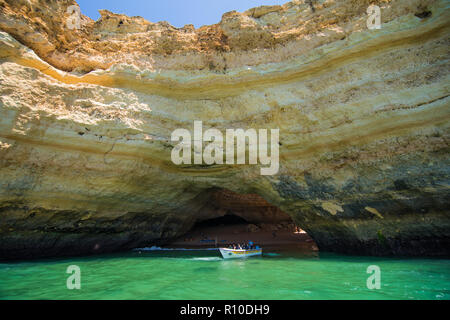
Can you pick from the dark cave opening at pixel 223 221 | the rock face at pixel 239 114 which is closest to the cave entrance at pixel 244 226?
the dark cave opening at pixel 223 221

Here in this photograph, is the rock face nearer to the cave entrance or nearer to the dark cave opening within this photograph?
the cave entrance

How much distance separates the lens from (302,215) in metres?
11.2

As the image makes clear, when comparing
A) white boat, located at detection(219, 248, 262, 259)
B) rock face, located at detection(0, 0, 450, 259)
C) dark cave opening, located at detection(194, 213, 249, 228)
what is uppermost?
rock face, located at detection(0, 0, 450, 259)

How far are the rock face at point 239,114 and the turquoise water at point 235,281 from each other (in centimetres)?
183

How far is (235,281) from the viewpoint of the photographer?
6.42 metres

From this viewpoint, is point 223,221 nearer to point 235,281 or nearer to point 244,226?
point 244,226

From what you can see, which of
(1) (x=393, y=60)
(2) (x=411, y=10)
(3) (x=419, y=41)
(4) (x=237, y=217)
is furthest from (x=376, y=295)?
(4) (x=237, y=217)

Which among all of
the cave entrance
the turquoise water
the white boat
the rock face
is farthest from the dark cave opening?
the turquoise water

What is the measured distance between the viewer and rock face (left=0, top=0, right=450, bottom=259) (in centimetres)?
791

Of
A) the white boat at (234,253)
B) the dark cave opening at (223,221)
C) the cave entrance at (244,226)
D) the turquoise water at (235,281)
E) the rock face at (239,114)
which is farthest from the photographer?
the dark cave opening at (223,221)

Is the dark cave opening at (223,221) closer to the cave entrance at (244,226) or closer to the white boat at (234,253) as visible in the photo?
the cave entrance at (244,226)

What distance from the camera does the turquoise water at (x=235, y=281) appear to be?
523 centimetres

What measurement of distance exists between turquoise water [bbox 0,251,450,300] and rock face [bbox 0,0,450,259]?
1827mm
